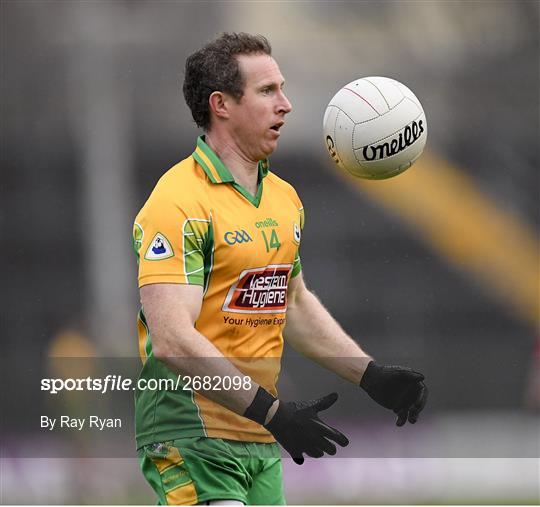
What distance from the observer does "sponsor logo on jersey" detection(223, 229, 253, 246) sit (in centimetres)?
331

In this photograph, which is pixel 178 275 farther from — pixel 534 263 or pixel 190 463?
pixel 534 263

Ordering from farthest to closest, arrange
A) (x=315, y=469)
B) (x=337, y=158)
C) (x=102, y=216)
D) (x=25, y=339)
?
(x=102, y=216) → (x=25, y=339) → (x=315, y=469) → (x=337, y=158)

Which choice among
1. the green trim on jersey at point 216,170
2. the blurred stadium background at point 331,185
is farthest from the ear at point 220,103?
the blurred stadium background at point 331,185

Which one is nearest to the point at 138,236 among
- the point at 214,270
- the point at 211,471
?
the point at 214,270

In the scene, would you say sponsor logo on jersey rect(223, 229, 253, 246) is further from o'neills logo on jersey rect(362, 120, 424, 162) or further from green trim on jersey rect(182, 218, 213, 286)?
o'neills logo on jersey rect(362, 120, 424, 162)

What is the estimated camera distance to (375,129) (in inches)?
147

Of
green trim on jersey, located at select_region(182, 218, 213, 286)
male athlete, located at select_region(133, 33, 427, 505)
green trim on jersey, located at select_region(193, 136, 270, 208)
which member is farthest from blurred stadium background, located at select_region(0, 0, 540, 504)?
green trim on jersey, located at select_region(182, 218, 213, 286)

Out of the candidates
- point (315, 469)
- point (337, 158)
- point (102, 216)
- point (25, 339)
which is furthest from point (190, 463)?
point (102, 216)

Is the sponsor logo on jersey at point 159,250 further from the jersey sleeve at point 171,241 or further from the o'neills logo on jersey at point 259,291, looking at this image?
the o'neills logo on jersey at point 259,291

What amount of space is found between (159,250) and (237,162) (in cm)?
42

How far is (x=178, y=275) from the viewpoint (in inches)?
127

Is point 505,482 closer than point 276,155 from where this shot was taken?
Yes

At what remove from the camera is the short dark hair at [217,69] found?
3.52m

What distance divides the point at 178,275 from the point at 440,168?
7354 mm
